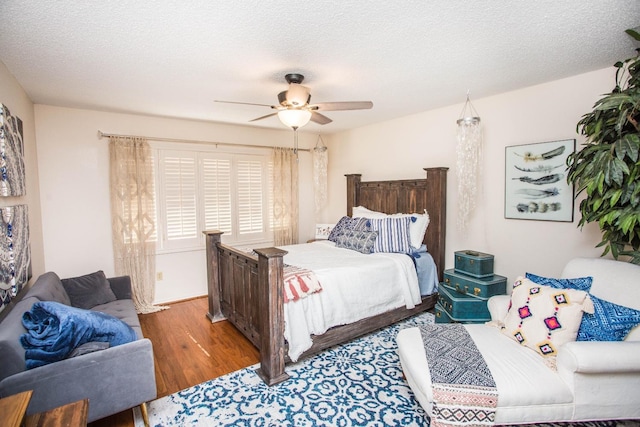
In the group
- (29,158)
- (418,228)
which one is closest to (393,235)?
(418,228)

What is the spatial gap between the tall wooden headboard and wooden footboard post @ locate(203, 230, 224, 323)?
7.43ft

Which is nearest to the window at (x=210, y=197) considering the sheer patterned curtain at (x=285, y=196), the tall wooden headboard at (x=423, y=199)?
the sheer patterned curtain at (x=285, y=196)

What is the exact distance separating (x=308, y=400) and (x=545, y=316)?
170cm

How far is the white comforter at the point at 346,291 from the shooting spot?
2.59 m

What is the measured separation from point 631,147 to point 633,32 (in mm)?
674

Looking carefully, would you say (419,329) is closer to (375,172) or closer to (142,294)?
(375,172)

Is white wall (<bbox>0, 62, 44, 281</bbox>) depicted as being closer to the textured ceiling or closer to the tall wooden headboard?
the textured ceiling

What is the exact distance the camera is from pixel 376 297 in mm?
3072

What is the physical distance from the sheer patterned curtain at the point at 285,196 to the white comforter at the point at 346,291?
52.6 inches

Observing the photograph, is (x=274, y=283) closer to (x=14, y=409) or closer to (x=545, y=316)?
(x=14, y=409)

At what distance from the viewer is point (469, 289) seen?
3.06 metres

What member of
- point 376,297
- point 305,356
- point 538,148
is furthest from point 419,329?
point 538,148

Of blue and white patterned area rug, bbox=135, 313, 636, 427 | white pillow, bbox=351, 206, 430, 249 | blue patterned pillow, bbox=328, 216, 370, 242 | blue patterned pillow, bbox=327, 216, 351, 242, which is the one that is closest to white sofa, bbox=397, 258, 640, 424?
blue and white patterned area rug, bbox=135, 313, 636, 427

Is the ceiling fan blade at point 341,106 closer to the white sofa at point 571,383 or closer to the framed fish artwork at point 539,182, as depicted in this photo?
the framed fish artwork at point 539,182
